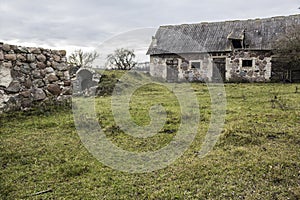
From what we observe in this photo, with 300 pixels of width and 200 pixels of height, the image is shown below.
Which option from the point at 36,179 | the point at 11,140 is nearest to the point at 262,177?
the point at 36,179

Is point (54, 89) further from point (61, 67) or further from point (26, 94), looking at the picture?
point (26, 94)

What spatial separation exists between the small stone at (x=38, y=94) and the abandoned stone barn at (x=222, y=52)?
1426cm

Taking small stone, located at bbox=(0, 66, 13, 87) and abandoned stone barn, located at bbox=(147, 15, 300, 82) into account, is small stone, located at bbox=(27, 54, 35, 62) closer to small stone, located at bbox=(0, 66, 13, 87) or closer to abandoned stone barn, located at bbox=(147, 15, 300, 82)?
small stone, located at bbox=(0, 66, 13, 87)

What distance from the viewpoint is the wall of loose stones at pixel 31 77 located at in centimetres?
564

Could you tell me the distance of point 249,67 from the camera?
60.3 ft

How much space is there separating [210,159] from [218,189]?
0.84 m

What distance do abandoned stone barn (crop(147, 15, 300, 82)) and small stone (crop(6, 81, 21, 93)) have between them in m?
14.9

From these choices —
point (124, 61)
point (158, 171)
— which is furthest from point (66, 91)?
point (124, 61)

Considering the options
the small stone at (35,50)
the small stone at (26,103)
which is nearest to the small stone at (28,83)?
the small stone at (26,103)

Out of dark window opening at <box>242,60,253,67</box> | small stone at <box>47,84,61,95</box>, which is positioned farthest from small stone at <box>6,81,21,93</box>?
dark window opening at <box>242,60,253,67</box>

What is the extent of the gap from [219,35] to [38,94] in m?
16.4

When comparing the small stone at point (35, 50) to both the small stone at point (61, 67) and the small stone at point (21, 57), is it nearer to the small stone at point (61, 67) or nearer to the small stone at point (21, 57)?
the small stone at point (21, 57)

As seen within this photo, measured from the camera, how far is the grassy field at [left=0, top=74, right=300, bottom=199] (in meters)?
2.77

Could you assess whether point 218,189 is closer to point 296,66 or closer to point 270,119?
point 270,119
